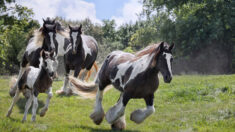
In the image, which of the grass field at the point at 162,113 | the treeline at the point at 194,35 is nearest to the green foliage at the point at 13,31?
the treeline at the point at 194,35

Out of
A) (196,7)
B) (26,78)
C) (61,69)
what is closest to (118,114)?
(26,78)

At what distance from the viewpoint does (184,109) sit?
34.5 ft

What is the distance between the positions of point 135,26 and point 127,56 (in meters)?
55.0

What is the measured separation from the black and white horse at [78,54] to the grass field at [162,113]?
4.20 ft

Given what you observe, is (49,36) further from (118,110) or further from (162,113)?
(162,113)

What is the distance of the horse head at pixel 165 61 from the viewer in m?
6.07

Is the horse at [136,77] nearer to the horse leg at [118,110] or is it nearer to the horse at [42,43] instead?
the horse leg at [118,110]

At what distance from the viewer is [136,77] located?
22.0 feet

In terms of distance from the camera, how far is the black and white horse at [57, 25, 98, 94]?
38.5 ft

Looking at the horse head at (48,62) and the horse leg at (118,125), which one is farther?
the horse head at (48,62)

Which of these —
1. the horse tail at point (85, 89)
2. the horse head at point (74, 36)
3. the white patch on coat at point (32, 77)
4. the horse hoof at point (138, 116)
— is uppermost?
the horse head at point (74, 36)

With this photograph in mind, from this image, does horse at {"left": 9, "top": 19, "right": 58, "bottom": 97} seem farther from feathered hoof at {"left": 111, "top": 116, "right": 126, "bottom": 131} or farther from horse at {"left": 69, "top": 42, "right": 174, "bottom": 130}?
feathered hoof at {"left": 111, "top": 116, "right": 126, "bottom": 131}

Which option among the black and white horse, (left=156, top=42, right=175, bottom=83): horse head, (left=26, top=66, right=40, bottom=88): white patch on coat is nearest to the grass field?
(left=26, top=66, right=40, bottom=88): white patch on coat

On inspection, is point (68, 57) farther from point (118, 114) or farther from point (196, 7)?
point (196, 7)
